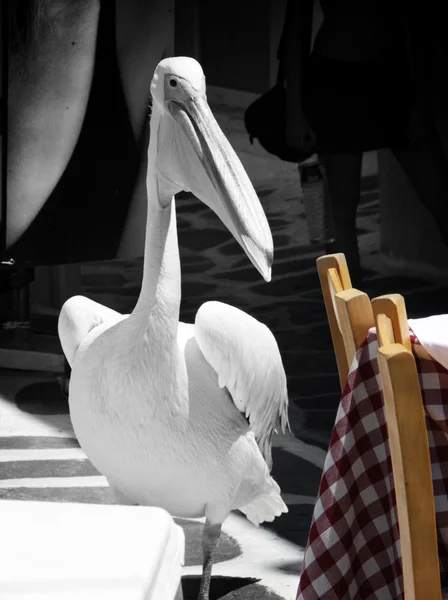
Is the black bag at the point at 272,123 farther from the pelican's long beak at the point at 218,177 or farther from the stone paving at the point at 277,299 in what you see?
the pelican's long beak at the point at 218,177

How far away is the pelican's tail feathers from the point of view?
8.37 feet

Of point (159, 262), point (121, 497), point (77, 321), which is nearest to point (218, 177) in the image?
point (159, 262)

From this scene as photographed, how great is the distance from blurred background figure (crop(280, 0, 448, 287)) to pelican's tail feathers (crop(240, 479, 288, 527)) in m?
2.80

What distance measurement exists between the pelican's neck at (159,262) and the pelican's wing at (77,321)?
197 millimetres

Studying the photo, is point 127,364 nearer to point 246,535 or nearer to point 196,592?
point 196,592

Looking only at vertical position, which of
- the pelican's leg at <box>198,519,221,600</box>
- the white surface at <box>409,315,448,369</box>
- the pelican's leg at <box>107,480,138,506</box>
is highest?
the white surface at <box>409,315,448,369</box>

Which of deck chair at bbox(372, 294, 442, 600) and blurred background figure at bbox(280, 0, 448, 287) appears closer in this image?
deck chair at bbox(372, 294, 442, 600)

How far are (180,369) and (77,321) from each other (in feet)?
→ 1.20

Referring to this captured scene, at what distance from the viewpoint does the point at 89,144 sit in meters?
4.44

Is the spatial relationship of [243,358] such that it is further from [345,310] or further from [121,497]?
[345,310]

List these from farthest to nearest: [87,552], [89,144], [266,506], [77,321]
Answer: [89,144] < [266,506] < [77,321] < [87,552]

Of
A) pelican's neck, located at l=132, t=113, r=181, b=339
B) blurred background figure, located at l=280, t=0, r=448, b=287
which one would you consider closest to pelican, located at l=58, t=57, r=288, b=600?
pelican's neck, located at l=132, t=113, r=181, b=339

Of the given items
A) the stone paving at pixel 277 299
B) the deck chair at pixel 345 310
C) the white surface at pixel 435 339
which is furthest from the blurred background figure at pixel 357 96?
the white surface at pixel 435 339

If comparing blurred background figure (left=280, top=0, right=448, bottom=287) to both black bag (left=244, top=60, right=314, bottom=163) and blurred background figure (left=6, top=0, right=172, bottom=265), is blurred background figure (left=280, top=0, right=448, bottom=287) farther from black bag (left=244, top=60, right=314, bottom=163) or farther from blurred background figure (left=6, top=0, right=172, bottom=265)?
blurred background figure (left=6, top=0, right=172, bottom=265)
